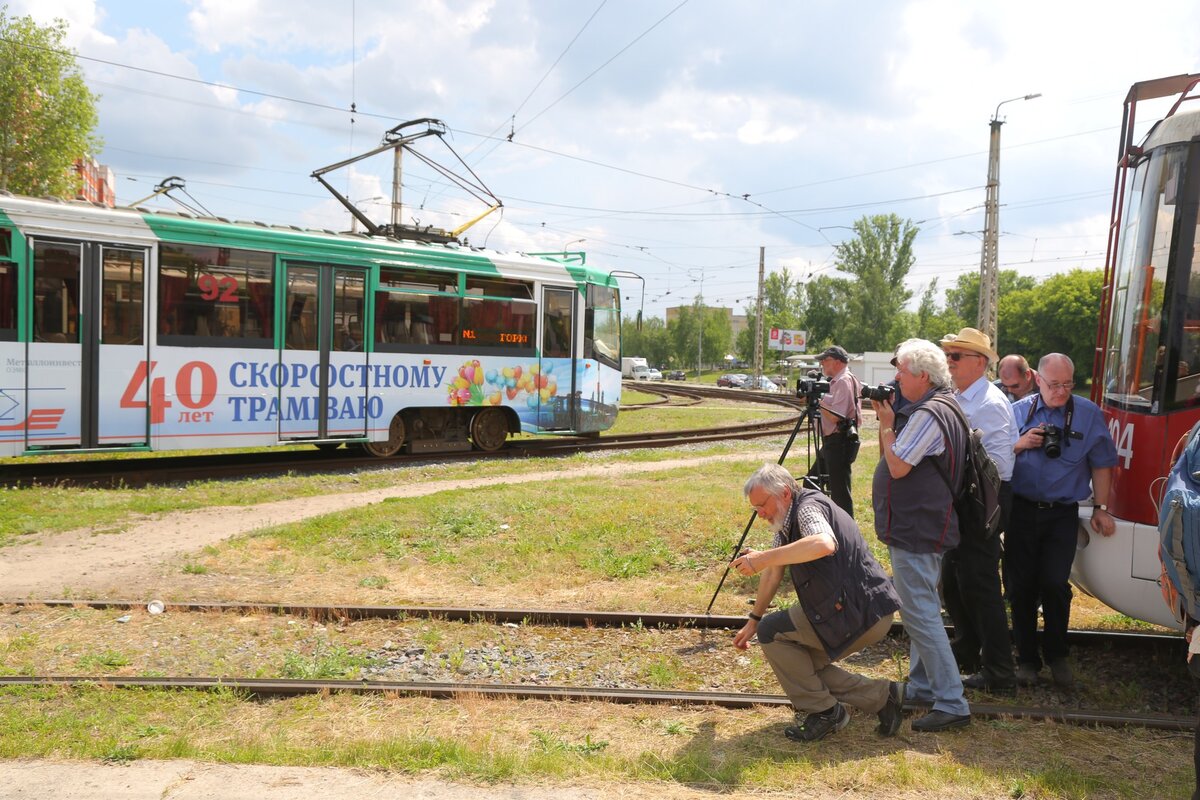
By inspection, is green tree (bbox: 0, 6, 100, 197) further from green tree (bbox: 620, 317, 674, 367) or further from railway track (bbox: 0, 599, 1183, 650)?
green tree (bbox: 620, 317, 674, 367)

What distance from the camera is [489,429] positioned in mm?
16219

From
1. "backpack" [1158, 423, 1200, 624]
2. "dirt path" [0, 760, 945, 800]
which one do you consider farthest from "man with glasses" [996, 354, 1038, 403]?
"dirt path" [0, 760, 945, 800]

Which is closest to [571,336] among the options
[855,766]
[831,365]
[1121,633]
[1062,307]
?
[831,365]

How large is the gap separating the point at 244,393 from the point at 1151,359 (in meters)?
11.1

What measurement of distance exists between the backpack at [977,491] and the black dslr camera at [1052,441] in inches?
22.5

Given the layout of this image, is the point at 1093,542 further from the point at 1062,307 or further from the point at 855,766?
the point at 1062,307

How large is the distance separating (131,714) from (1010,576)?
5.12m

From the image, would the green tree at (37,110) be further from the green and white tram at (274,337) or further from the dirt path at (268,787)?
the dirt path at (268,787)

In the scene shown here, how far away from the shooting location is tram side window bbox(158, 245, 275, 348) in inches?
480

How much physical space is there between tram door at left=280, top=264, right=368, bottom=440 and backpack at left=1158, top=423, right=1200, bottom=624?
11.8 metres

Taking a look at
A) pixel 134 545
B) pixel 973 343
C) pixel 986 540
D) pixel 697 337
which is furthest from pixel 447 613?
pixel 697 337

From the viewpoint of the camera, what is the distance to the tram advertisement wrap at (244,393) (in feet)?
36.9

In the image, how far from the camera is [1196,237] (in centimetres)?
503

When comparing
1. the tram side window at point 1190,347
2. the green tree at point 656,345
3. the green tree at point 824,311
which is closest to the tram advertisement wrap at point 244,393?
the tram side window at point 1190,347
